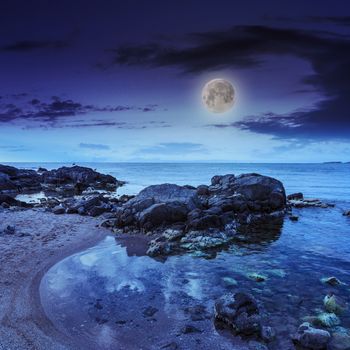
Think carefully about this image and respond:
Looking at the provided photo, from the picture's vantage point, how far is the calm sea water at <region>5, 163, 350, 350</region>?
31.4ft

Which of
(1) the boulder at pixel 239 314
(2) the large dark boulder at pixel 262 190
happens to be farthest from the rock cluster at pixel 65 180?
(1) the boulder at pixel 239 314

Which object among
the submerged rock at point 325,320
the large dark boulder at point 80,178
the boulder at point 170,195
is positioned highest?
the large dark boulder at point 80,178

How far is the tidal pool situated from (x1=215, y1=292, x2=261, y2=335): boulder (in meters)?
0.34

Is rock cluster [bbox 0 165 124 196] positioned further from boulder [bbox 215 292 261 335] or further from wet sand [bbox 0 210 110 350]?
boulder [bbox 215 292 261 335]

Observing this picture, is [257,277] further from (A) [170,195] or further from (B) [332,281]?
(A) [170,195]

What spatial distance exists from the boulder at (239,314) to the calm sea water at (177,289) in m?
0.37

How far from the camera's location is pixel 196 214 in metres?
23.5

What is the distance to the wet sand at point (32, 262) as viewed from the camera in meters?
9.23

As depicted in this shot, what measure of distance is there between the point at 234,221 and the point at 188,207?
3.74 m

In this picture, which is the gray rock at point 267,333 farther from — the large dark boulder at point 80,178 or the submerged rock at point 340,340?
the large dark boulder at point 80,178

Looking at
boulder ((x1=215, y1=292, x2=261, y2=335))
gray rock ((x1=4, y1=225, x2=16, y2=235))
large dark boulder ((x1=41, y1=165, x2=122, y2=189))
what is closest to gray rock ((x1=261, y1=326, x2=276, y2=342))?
boulder ((x1=215, y1=292, x2=261, y2=335))

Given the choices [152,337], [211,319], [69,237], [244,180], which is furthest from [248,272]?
[244,180]

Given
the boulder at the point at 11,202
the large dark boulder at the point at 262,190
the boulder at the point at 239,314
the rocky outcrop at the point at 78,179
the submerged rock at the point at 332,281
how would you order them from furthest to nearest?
the rocky outcrop at the point at 78,179 < the boulder at the point at 11,202 < the large dark boulder at the point at 262,190 < the submerged rock at the point at 332,281 < the boulder at the point at 239,314

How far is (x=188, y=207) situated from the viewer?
82.4 feet
